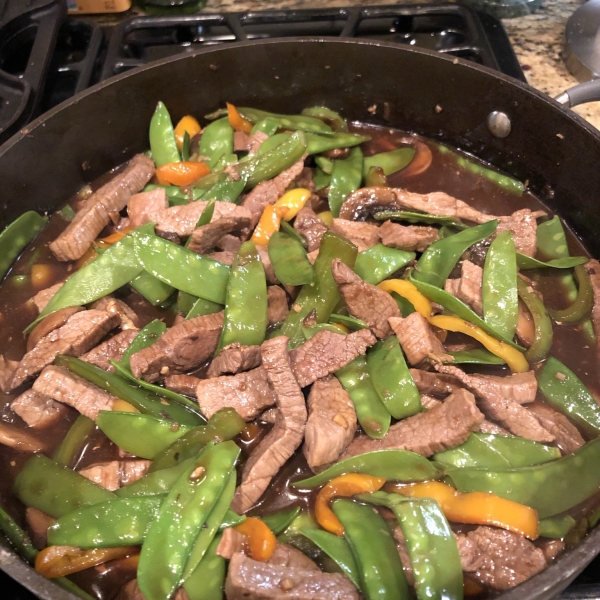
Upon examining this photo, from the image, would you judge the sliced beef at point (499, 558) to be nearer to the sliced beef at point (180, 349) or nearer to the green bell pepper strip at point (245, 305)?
the green bell pepper strip at point (245, 305)

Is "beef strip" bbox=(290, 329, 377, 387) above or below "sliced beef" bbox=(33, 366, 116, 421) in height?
above

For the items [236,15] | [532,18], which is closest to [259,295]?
[236,15]

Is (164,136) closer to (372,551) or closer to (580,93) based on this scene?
(580,93)

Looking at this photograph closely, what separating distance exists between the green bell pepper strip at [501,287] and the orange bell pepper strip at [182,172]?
62.0 inches

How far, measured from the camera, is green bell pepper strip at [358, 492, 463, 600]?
1615mm

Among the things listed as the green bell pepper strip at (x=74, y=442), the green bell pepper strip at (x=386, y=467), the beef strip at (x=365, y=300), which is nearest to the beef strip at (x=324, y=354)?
the beef strip at (x=365, y=300)

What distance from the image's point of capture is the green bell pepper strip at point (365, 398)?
1994mm

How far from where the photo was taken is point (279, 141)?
2.85 metres

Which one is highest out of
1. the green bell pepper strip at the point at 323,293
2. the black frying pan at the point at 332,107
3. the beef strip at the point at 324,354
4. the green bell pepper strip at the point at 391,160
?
the black frying pan at the point at 332,107

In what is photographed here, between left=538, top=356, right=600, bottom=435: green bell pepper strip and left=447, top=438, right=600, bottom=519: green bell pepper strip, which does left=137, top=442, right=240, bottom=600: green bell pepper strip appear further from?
left=538, top=356, right=600, bottom=435: green bell pepper strip

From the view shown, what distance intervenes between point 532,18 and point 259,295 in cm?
299

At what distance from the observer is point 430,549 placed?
1650 millimetres

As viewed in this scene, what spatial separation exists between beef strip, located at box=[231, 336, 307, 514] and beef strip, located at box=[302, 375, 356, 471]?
5cm

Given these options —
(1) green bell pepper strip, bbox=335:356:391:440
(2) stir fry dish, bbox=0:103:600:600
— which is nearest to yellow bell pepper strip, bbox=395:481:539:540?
(2) stir fry dish, bbox=0:103:600:600
